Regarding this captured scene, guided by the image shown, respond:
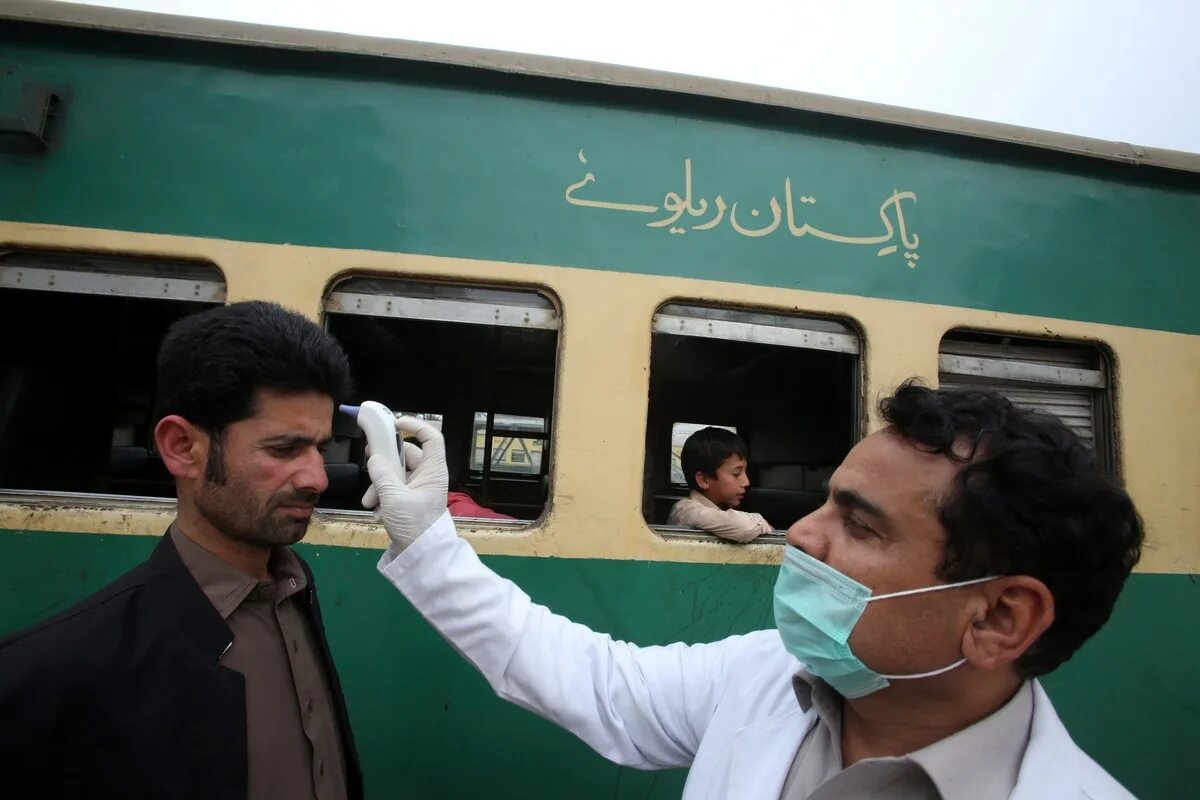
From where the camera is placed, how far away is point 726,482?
2.54 meters

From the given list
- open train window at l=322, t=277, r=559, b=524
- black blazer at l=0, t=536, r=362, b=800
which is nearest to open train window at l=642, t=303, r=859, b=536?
open train window at l=322, t=277, r=559, b=524

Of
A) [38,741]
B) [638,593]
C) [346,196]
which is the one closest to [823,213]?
[638,593]

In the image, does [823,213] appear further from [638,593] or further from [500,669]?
[500,669]

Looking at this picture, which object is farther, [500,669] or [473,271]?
[473,271]

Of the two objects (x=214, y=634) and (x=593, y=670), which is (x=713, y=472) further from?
(x=214, y=634)

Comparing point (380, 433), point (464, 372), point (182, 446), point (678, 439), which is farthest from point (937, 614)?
point (678, 439)

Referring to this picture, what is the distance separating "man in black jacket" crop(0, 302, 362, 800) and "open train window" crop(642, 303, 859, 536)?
5.69ft

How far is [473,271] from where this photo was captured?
6.68 ft

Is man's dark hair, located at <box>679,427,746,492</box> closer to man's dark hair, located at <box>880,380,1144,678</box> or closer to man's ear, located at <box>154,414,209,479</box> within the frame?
man's dark hair, located at <box>880,380,1144,678</box>

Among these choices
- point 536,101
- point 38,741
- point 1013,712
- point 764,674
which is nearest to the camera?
point 38,741

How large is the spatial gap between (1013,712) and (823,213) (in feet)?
5.41

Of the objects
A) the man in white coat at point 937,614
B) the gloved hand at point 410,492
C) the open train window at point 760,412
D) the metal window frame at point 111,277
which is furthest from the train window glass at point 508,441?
the man in white coat at point 937,614

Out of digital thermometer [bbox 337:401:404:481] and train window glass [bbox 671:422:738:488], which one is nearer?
digital thermometer [bbox 337:401:404:481]

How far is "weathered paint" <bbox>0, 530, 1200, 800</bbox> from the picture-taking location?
1.85 m
